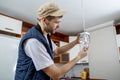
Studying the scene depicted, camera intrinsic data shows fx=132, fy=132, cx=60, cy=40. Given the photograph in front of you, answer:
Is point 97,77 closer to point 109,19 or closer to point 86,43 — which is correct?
point 109,19

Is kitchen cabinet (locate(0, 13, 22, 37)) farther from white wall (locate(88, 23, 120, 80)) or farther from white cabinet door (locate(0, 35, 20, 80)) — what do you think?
white wall (locate(88, 23, 120, 80))

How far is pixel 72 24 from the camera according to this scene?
3203 millimetres

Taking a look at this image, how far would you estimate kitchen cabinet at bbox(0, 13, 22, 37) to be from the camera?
228 cm

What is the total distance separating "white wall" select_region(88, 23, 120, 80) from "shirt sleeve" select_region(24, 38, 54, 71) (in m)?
2.35

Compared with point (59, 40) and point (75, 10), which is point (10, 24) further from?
point (59, 40)

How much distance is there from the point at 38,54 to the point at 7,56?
1586mm

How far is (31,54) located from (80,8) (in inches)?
69.9

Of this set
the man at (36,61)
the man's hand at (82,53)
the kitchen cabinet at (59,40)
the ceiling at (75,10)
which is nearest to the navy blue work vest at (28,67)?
the man at (36,61)

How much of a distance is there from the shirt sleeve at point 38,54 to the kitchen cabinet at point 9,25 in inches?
65.5

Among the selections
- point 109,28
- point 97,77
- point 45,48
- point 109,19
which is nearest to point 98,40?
point 109,28

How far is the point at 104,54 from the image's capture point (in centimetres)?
304

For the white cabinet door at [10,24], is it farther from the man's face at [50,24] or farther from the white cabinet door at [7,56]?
the man's face at [50,24]

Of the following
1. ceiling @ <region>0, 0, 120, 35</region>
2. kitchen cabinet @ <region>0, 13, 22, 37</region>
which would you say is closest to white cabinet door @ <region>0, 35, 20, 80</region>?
kitchen cabinet @ <region>0, 13, 22, 37</region>

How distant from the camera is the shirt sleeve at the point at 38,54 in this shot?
0.80 meters
